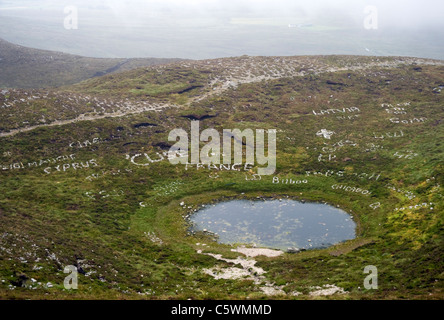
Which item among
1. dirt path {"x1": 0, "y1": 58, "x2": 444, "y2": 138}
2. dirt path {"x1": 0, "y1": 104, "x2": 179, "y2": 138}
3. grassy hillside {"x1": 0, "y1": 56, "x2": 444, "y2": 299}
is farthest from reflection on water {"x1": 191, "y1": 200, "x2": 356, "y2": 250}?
dirt path {"x1": 0, "y1": 58, "x2": 444, "y2": 138}

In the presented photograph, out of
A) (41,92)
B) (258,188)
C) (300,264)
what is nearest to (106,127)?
(41,92)

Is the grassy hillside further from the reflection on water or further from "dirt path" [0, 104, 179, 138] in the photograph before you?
the reflection on water

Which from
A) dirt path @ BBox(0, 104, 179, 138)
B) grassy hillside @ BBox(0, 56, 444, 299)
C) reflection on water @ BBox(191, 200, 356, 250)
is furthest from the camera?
dirt path @ BBox(0, 104, 179, 138)

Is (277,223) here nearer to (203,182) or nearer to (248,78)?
(203,182)

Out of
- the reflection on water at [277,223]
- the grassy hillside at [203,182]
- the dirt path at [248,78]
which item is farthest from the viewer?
the dirt path at [248,78]

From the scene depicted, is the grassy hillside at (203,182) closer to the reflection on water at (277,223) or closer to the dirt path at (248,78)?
the dirt path at (248,78)

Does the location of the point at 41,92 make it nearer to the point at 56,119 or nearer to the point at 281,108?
the point at 56,119

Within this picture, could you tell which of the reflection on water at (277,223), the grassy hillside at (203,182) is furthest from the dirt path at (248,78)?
the reflection on water at (277,223)
